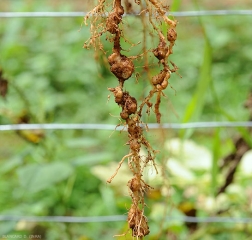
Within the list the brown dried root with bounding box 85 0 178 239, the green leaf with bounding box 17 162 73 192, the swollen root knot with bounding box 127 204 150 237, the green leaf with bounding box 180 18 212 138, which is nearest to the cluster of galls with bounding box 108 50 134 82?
the brown dried root with bounding box 85 0 178 239

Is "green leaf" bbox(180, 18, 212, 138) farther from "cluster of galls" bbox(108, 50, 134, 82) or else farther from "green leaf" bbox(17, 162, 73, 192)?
"cluster of galls" bbox(108, 50, 134, 82)

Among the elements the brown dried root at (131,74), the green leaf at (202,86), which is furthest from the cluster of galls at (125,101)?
the green leaf at (202,86)

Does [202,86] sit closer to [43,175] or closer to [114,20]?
[43,175]

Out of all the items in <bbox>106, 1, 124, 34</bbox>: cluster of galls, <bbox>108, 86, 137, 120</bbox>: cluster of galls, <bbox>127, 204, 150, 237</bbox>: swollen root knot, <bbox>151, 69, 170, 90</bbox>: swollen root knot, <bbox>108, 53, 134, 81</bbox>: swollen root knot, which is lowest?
<bbox>127, 204, 150, 237</bbox>: swollen root knot

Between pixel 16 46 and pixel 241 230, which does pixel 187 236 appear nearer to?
pixel 241 230

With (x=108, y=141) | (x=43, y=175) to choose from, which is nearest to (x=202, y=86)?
(x=43, y=175)

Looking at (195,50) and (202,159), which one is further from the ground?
(195,50)

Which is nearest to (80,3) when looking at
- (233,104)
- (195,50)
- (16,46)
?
(195,50)
